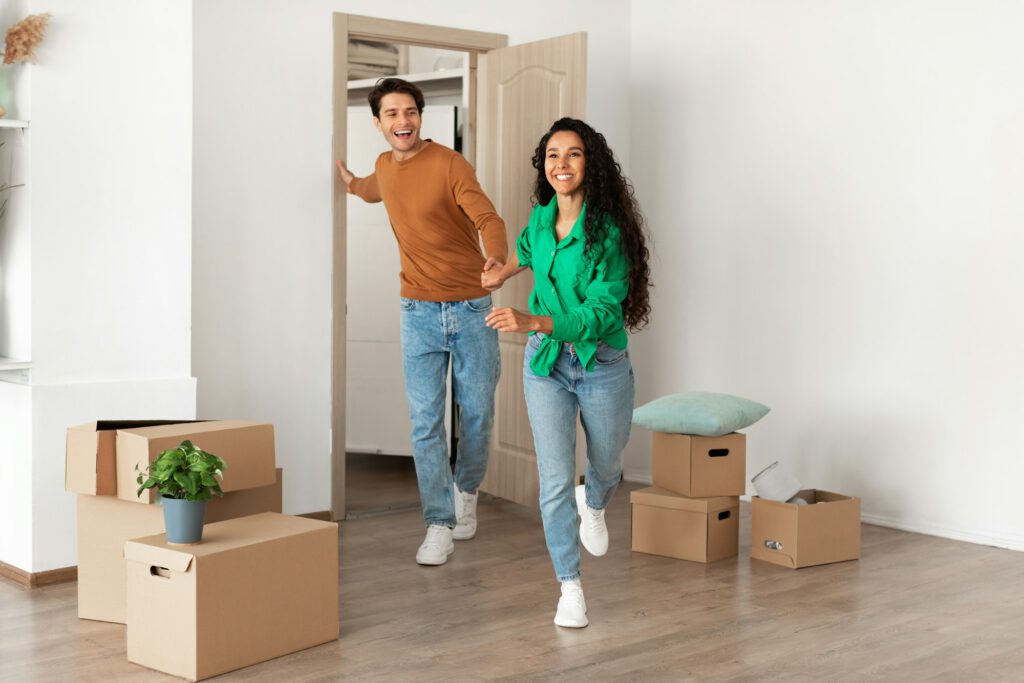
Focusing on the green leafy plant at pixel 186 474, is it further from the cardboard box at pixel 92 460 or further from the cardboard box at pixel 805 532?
the cardboard box at pixel 805 532

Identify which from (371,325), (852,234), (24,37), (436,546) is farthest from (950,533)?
(24,37)

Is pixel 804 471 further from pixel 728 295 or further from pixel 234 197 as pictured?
pixel 234 197

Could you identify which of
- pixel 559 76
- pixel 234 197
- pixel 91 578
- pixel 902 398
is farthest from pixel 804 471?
pixel 91 578

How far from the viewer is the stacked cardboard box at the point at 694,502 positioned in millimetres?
4215

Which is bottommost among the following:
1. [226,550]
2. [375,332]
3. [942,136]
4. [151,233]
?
[226,550]

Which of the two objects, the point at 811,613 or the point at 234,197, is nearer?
the point at 811,613

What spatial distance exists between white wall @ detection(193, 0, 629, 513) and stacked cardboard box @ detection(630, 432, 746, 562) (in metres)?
1.38

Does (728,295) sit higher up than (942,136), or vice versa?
(942,136)

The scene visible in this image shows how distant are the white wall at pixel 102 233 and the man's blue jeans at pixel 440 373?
30.9 inches

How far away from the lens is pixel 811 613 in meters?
3.58

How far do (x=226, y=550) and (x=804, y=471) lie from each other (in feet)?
9.75

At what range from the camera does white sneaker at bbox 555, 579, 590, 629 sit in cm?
338

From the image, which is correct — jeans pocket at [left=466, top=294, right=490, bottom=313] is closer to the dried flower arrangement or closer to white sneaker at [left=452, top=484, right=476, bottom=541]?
white sneaker at [left=452, top=484, right=476, bottom=541]

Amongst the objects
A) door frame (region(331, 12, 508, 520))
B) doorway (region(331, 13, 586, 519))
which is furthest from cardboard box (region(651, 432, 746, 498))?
door frame (region(331, 12, 508, 520))
